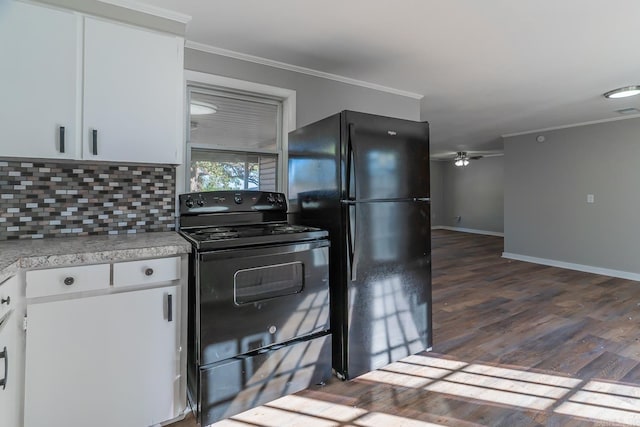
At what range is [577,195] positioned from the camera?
5230 mm

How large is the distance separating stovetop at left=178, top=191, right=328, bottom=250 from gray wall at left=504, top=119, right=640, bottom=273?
5.05m

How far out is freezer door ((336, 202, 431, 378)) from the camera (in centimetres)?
213

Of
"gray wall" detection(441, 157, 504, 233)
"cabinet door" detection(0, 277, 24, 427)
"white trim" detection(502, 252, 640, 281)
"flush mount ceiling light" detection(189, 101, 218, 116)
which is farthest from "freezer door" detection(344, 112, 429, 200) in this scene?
"gray wall" detection(441, 157, 504, 233)

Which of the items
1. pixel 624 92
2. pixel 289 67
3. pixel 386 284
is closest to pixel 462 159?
pixel 624 92

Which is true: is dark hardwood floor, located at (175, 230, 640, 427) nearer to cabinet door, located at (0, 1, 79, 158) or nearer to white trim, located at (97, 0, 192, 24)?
cabinet door, located at (0, 1, 79, 158)

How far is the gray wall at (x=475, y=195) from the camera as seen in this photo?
29.9ft

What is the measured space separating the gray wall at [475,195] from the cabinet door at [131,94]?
899cm

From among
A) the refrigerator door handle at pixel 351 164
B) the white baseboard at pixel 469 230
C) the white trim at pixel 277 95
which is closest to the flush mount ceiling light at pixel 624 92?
the refrigerator door handle at pixel 351 164

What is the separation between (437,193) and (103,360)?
33.9 feet

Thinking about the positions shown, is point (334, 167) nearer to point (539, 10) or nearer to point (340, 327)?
point (340, 327)

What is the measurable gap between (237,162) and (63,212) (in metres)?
1.19

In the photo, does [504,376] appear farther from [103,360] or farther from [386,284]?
[103,360]

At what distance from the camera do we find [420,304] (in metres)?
2.46

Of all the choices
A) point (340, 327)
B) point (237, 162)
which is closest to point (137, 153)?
point (237, 162)
